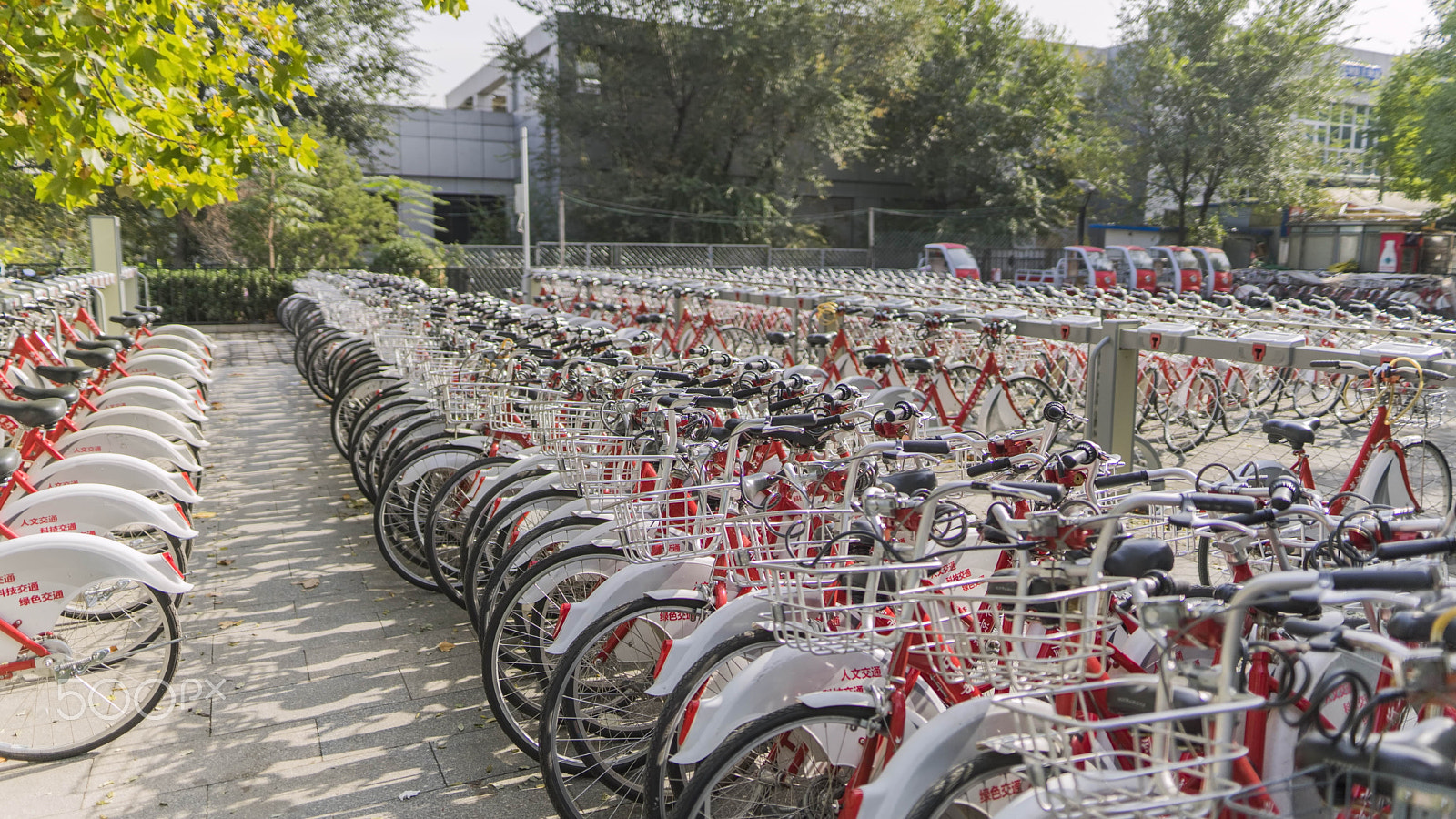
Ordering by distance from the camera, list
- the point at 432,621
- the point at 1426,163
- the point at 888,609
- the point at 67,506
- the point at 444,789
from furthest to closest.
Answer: the point at 1426,163 < the point at 432,621 < the point at 67,506 < the point at 444,789 < the point at 888,609

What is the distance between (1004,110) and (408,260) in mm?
19295

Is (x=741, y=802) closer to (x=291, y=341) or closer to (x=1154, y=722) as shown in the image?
(x=1154, y=722)

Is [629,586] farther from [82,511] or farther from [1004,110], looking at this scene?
[1004,110]

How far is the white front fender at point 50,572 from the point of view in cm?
337

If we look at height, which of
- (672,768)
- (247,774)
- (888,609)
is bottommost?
(247,774)

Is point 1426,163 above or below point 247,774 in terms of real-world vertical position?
above

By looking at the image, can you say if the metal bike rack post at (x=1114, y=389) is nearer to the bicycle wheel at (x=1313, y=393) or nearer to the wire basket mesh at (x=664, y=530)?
the wire basket mesh at (x=664, y=530)

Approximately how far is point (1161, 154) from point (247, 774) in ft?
98.6

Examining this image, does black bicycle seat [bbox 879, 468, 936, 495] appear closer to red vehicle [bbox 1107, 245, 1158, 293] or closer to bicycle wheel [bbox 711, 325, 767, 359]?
bicycle wheel [bbox 711, 325, 767, 359]

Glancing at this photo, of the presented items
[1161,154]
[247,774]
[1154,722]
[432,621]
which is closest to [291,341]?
[432,621]

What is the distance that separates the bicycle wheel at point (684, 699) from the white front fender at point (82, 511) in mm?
2402

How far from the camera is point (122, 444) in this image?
492 cm

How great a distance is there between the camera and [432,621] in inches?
187

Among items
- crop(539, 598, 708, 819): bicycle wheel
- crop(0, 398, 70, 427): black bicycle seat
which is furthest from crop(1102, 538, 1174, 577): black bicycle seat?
crop(0, 398, 70, 427): black bicycle seat
